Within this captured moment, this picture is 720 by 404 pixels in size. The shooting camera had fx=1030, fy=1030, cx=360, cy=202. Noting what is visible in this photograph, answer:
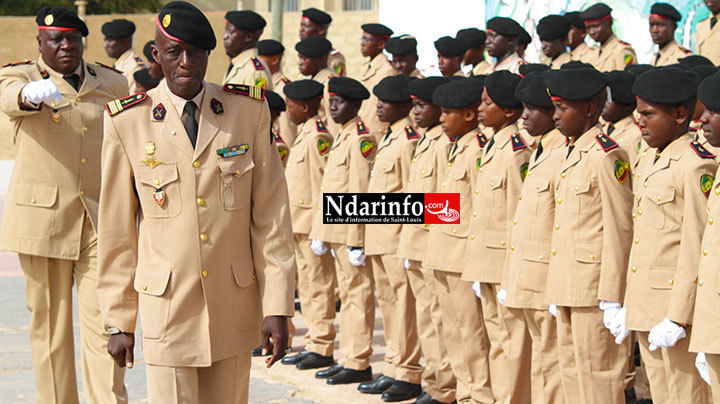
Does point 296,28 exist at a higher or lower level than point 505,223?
higher

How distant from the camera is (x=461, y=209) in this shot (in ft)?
20.9

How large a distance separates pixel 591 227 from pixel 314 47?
18.5 feet

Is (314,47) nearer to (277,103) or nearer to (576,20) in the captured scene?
(277,103)

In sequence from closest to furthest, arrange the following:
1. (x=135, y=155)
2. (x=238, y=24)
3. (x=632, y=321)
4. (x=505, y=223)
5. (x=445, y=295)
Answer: (x=135, y=155)
(x=632, y=321)
(x=505, y=223)
(x=445, y=295)
(x=238, y=24)

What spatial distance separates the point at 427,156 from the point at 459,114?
0.39 metres

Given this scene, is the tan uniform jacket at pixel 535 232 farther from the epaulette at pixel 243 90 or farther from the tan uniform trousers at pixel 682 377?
the epaulette at pixel 243 90

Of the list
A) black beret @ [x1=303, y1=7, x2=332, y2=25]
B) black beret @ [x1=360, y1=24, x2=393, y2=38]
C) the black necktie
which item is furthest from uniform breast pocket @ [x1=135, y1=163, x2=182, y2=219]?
black beret @ [x1=360, y1=24, x2=393, y2=38]

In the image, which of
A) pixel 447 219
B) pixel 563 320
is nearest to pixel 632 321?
pixel 563 320

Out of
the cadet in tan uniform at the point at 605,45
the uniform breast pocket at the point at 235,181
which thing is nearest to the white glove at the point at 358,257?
the uniform breast pocket at the point at 235,181

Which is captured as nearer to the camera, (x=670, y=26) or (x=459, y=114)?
(x=459, y=114)

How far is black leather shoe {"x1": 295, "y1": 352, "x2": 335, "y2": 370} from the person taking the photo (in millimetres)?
7887

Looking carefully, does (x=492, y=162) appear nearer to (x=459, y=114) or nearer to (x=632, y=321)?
(x=459, y=114)

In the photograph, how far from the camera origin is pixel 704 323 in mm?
4125

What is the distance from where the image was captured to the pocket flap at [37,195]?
19.1 ft
